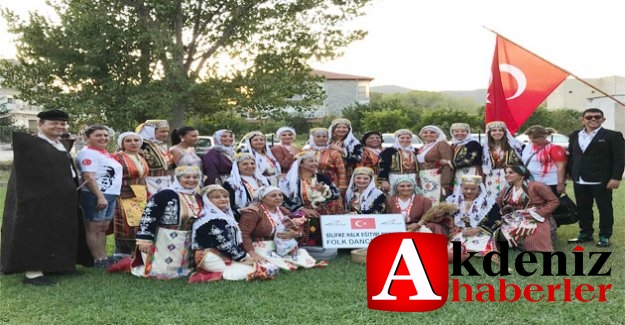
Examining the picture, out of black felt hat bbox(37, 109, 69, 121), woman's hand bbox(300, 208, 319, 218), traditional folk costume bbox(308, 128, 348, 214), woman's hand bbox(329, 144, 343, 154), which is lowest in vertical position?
woman's hand bbox(300, 208, 319, 218)

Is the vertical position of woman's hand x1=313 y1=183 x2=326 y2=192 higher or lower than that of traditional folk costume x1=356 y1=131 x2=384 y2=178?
lower

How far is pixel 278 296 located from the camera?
460cm

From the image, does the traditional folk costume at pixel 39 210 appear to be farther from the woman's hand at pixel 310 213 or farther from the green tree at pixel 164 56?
the green tree at pixel 164 56

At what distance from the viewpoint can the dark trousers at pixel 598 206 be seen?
6.54 m

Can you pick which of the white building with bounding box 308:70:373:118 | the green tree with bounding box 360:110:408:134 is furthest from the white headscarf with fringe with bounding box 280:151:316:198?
the white building with bounding box 308:70:373:118

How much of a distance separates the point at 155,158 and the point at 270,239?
1462mm

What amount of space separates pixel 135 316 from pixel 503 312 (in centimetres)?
247

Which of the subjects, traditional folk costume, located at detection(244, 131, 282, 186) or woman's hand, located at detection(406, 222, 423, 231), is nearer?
woman's hand, located at detection(406, 222, 423, 231)

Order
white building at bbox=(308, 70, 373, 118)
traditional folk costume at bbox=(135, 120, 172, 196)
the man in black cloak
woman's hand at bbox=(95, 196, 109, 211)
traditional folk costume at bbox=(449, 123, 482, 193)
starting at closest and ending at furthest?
the man in black cloak
woman's hand at bbox=(95, 196, 109, 211)
traditional folk costume at bbox=(135, 120, 172, 196)
traditional folk costume at bbox=(449, 123, 482, 193)
white building at bbox=(308, 70, 373, 118)

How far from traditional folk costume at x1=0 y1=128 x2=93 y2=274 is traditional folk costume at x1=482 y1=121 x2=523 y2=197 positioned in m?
4.16

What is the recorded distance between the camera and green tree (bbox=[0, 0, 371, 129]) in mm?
15047

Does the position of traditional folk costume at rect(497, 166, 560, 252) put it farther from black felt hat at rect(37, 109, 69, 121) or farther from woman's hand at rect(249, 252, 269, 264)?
black felt hat at rect(37, 109, 69, 121)

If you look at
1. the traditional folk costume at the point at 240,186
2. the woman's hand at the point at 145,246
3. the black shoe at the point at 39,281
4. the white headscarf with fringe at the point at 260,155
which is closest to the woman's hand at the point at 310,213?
the traditional folk costume at the point at 240,186

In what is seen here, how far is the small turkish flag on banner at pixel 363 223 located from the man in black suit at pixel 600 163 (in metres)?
2.35
